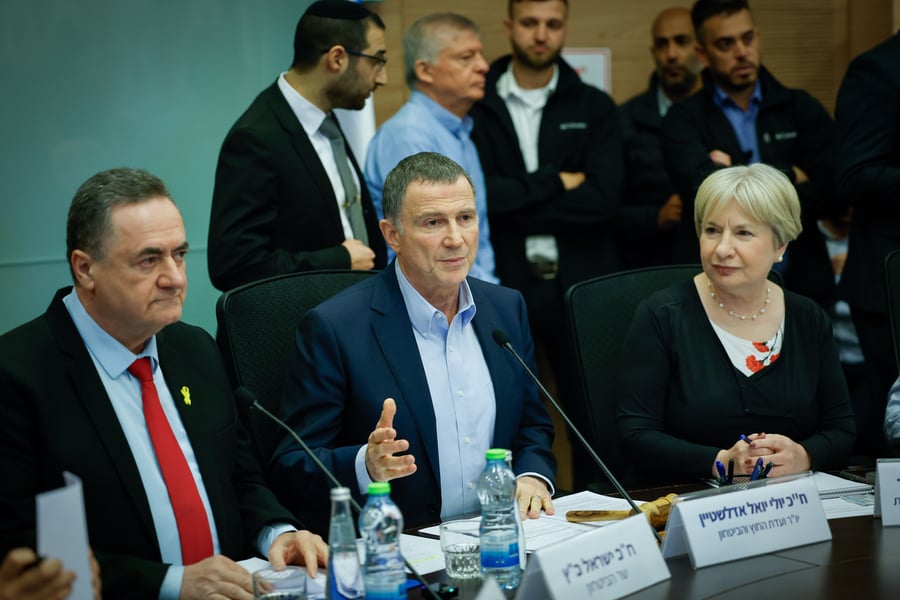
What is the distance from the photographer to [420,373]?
244cm

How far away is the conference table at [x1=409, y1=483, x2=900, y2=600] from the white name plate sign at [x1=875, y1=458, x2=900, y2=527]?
3 cm

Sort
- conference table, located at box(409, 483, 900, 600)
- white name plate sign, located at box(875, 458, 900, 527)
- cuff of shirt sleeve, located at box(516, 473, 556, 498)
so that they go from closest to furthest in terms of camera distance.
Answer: conference table, located at box(409, 483, 900, 600) → white name plate sign, located at box(875, 458, 900, 527) → cuff of shirt sleeve, located at box(516, 473, 556, 498)

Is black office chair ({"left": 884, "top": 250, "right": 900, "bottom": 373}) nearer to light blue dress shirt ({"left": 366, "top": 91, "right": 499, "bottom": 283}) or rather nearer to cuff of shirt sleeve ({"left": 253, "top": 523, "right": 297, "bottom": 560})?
light blue dress shirt ({"left": 366, "top": 91, "right": 499, "bottom": 283})

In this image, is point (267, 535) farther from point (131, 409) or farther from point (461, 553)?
point (461, 553)

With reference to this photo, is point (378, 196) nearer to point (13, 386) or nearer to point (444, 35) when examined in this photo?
point (444, 35)

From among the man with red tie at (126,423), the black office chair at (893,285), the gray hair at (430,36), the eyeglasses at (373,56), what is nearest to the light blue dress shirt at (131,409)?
the man with red tie at (126,423)

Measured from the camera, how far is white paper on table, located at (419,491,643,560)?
1985 mm

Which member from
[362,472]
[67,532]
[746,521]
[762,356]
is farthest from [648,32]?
[67,532]

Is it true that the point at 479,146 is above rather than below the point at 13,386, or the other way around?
above

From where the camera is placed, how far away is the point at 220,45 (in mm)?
4199

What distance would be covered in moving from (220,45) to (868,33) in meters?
3.07

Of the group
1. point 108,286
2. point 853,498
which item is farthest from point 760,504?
point 108,286

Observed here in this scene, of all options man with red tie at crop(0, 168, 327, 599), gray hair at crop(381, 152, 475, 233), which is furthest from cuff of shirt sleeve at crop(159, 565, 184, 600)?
gray hair at crop(381, 152, 475, 233)

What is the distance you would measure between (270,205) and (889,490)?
184 cm
